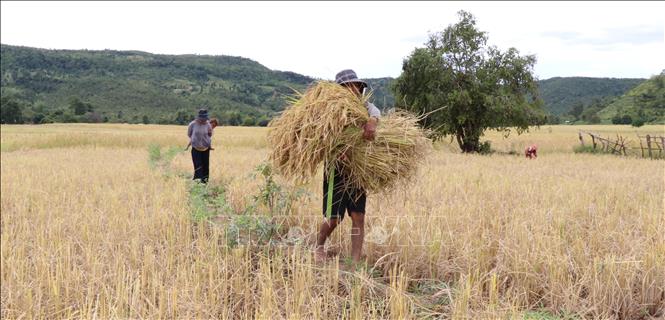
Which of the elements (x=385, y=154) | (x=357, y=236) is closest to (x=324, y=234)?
(x=357, y=236)

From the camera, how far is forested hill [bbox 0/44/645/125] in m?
69.8

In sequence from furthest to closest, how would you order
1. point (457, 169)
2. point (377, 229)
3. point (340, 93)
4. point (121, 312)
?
point (457, 169) < point (377, 229) < point (340, 93) < point (121, 312)

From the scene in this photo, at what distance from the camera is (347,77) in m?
4.39

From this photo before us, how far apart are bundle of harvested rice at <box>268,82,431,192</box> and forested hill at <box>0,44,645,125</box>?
55.0m

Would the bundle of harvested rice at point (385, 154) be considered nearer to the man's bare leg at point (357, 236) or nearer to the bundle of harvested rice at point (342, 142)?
the bundle of harvested rice at point (342, 142)

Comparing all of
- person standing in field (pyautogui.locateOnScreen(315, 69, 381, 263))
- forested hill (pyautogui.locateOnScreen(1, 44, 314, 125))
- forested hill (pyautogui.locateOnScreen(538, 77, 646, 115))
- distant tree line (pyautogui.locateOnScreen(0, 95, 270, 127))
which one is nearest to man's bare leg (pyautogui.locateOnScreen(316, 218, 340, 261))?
person standing in field (pyautogui.locateOnScreen(315, 69, 381, 263))

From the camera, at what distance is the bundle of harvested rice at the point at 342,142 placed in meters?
4.02

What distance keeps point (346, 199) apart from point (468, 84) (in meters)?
20.5

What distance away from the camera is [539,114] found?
2312 cm


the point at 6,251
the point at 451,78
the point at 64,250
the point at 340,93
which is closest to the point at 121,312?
the point at 64,250

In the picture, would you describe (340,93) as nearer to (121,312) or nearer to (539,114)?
(121,312)

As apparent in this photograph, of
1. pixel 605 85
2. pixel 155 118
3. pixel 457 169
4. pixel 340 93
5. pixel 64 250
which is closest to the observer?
pixel 340 93

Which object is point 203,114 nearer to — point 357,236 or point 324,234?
point 324,234

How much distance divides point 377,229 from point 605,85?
110 metres
